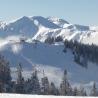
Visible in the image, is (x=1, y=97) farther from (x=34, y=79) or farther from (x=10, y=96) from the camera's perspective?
(x=34, y=79)

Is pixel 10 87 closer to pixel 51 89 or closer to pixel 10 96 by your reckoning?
pixel 51 89

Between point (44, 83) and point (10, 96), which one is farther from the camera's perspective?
point (44, 83)

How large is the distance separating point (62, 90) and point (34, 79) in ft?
87.0

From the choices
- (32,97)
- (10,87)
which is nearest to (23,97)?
(32,97)

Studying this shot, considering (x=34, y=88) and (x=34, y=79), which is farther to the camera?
(x=34, y=79)

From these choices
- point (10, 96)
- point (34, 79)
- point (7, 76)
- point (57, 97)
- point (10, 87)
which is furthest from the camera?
point (34, 79)

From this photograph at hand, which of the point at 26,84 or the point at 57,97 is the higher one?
the point at 57,97

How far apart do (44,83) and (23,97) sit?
441ft

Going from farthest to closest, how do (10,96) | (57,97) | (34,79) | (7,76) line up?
(34,79), (7,76), (10,96), (57,97)

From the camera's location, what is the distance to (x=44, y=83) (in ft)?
510

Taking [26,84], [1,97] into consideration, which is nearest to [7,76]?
[26,84]

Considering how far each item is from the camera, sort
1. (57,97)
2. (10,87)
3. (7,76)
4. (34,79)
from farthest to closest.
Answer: (34,79) → (7,76) → (10,87) → (57,97)

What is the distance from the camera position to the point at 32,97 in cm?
2095

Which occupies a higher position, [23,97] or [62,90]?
[23,97]
